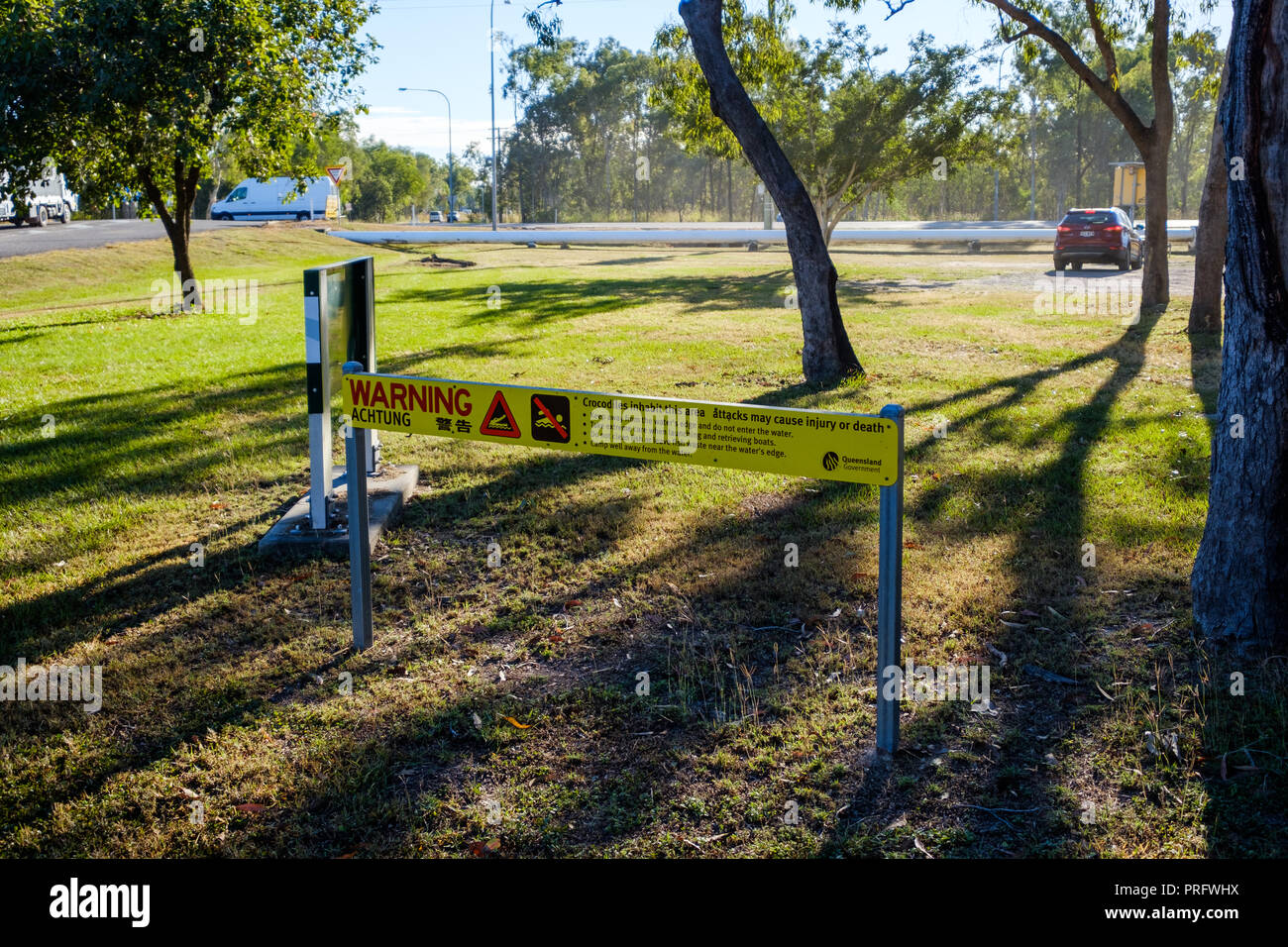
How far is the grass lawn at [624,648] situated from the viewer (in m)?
3.55

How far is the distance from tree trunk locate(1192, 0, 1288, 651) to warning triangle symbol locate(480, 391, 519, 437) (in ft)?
10.3

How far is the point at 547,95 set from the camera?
256ft

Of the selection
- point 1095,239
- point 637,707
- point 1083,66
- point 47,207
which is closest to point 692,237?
point 1095,239

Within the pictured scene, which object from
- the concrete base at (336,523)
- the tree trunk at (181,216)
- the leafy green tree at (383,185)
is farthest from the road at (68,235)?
the leafy green tree at (383,185)

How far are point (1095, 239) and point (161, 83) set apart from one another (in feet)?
66.9

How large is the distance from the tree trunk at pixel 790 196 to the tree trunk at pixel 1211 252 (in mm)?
5996

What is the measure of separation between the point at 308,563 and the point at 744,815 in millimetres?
3412

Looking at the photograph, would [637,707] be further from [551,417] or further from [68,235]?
[68,235]

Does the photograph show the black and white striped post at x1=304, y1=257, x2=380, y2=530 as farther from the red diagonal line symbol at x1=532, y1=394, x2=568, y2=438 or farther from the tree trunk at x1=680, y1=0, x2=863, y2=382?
the tree trunk at x1=680, y1=0, x2=863, y2=382

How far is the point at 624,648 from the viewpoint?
195 inches

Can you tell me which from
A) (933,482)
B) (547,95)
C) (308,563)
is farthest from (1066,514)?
(547,95)

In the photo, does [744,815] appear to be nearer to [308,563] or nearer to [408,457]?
[308,563]

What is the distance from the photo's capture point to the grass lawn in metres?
3.55

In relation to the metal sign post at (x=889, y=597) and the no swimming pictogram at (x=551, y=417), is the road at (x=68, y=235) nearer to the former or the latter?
the no swimming pictogram at (x=551, y=417)
